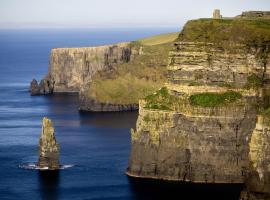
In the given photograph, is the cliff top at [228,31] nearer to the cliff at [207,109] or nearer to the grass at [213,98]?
the cliff at [207,109]

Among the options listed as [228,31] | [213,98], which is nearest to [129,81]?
[228,31]

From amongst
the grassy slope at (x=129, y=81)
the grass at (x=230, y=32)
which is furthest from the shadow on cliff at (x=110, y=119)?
the grass at (x=230, y=32)

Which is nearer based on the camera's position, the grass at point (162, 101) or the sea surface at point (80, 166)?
the sea surface at point (80, 166)

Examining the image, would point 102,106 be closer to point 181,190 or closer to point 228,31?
point 228,31

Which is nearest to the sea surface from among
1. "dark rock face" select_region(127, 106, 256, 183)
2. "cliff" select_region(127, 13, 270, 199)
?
"dark rock face" select_region(127, 106, 256, 183)

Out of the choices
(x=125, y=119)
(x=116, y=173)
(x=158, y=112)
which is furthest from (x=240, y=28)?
(x=125, y=119)

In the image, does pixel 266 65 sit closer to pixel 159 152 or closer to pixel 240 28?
pixel 240 28
